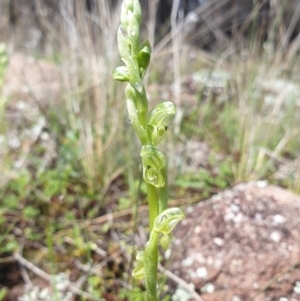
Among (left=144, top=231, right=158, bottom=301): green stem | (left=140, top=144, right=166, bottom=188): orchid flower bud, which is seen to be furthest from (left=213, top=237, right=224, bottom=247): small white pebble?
(left=140, top=144, right=166, bottom=188): orchid flower bud

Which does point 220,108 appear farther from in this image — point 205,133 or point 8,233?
point 8,233

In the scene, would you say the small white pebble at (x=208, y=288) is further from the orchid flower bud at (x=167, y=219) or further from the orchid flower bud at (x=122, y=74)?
the orchid flower bud at (x=122, y=74)

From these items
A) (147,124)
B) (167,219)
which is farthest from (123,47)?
(167,219)

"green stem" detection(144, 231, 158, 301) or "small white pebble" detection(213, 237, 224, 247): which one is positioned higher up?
"green stem" detection(144, 231, 158, 301)

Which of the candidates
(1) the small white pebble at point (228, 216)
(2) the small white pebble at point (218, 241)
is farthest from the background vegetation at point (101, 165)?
(1) the small white pebble at point (228, 216)

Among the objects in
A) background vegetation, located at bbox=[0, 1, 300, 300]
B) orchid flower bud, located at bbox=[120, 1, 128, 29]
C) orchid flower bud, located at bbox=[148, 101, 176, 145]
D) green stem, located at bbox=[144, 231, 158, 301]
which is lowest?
background vegetation, located at bbox=[0, 1, 300, 300]

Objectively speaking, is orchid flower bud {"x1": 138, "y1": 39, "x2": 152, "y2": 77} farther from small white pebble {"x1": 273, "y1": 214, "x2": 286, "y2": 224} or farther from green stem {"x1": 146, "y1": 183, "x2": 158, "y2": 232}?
small white pebble {"x1": 273, "y1": 214, "x2": 286, "y2": 224}

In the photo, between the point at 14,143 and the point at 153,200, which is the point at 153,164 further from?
the point at 14,143
